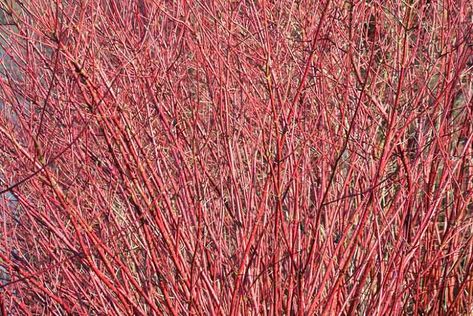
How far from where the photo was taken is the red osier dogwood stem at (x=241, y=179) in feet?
12.0

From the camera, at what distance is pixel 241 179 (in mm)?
4223

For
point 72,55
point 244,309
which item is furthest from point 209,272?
point 72,55

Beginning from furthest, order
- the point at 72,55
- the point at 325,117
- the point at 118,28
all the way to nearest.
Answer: the point at 118,28, the point at 325,117, the point at 72,55

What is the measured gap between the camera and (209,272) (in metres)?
4.02

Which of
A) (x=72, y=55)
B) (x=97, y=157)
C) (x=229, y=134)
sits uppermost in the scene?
(x=72, y=55)

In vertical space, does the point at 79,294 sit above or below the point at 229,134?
below

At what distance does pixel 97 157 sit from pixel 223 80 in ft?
2.64

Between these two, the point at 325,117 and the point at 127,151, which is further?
the point at 325,117

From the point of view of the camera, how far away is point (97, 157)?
4414 millimetres

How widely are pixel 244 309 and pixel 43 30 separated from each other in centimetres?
148

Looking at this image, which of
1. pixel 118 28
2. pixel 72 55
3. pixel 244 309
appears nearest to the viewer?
pixel 72 55

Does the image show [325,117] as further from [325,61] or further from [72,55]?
[72,55]

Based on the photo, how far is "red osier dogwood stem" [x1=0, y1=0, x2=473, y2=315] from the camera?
3666mm

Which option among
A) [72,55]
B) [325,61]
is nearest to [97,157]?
[72,55]
